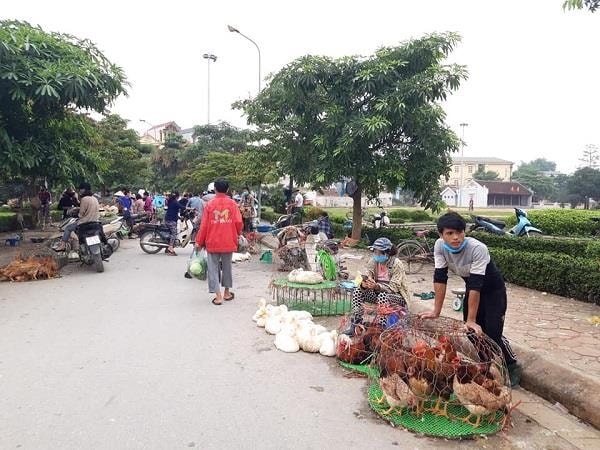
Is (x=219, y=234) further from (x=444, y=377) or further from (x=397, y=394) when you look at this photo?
(x=444, y=377)

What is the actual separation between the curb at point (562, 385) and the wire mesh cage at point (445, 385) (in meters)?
0.61

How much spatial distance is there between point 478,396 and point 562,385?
3.45 ft

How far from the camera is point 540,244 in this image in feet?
37.3

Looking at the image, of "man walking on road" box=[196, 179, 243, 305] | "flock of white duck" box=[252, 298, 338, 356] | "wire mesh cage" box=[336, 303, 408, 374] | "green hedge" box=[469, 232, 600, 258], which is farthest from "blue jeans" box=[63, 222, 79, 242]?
"green hedge" box=[469, 232, 600, 258]

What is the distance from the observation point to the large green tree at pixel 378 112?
39.1ft

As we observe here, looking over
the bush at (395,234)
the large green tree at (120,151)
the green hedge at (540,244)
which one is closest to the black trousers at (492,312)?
the green hedge at (540,244)

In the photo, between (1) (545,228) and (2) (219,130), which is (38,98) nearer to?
(1) (545,228)

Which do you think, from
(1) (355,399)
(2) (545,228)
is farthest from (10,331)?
(2) (545,228)

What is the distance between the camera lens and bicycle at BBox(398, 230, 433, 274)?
1047cm

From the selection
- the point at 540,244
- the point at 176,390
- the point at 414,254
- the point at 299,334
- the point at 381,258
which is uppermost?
the point at 381,258

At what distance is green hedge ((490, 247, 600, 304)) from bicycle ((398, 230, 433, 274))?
4.79 ft

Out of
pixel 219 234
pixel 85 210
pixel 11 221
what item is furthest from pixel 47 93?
pixel 11 221

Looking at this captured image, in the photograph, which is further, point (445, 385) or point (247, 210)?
point (247, 210)

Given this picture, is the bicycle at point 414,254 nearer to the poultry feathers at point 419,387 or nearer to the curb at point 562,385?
the curb at point 562,385
